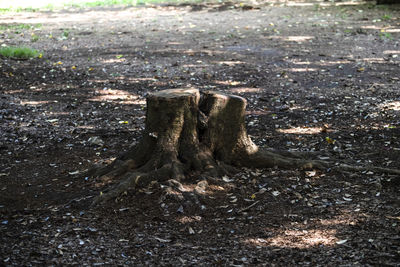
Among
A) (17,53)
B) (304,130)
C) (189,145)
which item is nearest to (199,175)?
(189,145)

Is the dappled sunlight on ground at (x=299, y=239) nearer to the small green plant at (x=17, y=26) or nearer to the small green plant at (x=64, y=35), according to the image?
the small green plant at (x=64, y=35)

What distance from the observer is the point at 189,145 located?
15.4 feet

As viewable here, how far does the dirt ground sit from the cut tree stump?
0.44ft

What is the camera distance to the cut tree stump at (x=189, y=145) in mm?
4527

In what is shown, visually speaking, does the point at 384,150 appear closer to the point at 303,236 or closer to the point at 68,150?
the point at 303,236

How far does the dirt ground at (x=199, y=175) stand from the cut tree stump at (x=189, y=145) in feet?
0.44

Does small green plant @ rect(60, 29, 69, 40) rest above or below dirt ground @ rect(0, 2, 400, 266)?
above

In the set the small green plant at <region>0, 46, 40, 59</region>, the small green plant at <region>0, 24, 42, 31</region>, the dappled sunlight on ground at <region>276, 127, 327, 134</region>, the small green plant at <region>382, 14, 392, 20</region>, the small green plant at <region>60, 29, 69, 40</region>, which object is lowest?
the dappled sunlight on ground at <region>276, 127, 327, 134</region>

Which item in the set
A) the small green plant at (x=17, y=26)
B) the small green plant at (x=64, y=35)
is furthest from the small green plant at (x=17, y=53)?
the small green plant at (x=17, y=26)

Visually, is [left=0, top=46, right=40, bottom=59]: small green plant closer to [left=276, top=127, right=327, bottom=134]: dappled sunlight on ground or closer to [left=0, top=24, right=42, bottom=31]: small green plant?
[left=0, top=24, right=42, bottom=31]: small green plant

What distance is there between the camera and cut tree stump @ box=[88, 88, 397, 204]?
4.53 m

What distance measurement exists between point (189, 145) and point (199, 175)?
31 cm

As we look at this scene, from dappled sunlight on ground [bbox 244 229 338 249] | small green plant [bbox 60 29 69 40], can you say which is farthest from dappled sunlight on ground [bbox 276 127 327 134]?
small green plant [bbox 60 29 69 40]

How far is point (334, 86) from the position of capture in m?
8.13
